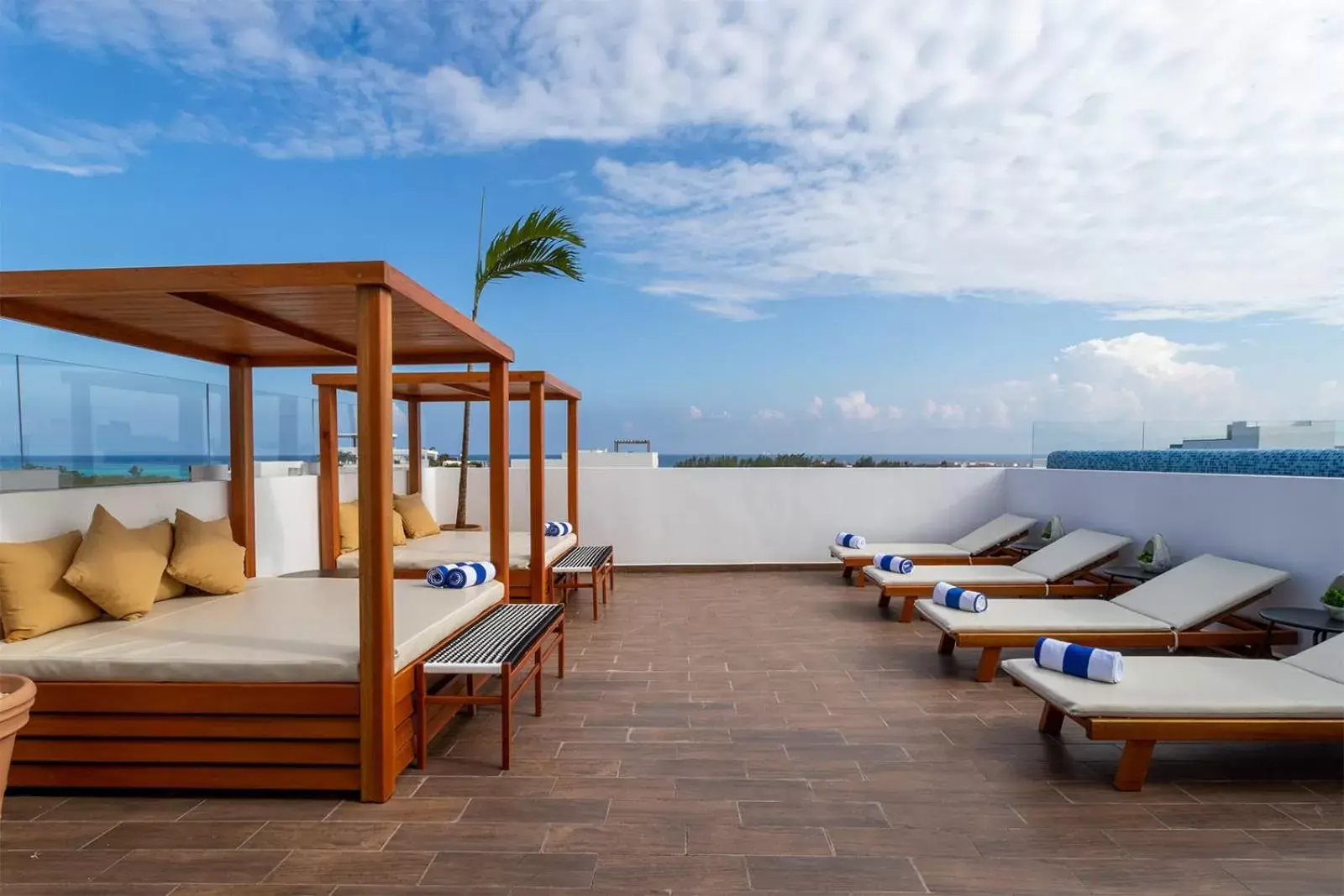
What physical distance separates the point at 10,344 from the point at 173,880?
15.2 feet

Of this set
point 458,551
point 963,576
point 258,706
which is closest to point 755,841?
point 258,706

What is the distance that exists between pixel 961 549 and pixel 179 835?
7012mm

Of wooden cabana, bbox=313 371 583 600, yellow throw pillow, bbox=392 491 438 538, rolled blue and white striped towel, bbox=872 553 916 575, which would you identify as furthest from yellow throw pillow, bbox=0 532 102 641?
rolled blue and white striped towel, bbox=872 553 916 575

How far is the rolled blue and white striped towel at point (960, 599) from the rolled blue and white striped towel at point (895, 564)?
1.31 m

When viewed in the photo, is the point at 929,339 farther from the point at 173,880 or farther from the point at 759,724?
the point at 173,880

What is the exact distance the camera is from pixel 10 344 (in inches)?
200

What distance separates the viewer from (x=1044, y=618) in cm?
465

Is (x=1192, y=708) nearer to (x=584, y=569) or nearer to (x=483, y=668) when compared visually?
(x=483, y=668)

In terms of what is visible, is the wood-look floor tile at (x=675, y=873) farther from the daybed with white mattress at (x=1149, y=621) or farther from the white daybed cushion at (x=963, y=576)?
the white daybed cushion at (x=963, y=576)

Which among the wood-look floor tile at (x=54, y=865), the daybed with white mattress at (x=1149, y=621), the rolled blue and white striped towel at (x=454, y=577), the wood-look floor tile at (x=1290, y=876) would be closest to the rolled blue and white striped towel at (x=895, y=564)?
the daybed with white mattress at (x=1149, y=621)

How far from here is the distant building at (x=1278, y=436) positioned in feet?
17.8

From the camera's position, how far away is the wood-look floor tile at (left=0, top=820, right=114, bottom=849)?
2.52 metres

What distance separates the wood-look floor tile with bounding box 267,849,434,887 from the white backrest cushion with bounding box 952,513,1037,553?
21.3ft

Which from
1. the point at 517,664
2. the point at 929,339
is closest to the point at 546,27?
the point at 517,664
